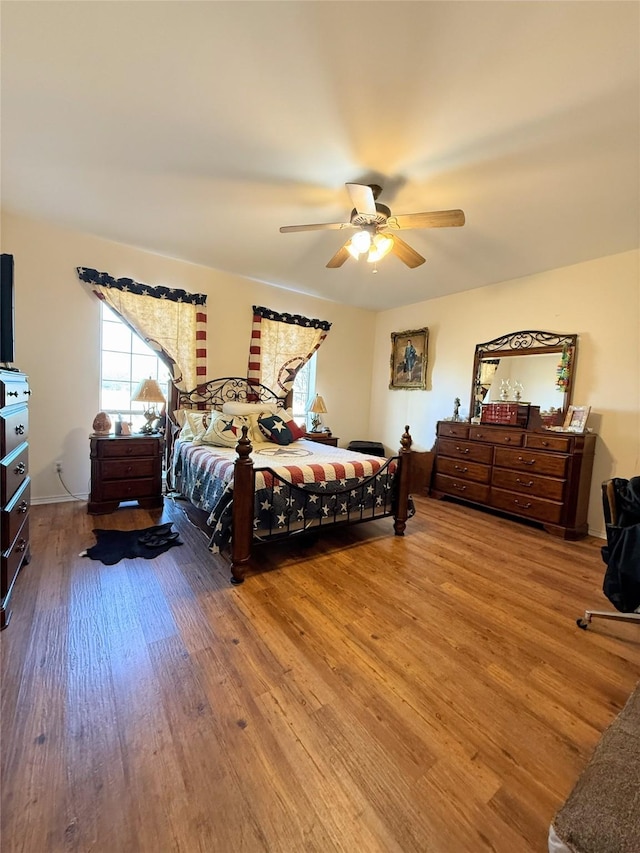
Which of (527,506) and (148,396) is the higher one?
(148,396)

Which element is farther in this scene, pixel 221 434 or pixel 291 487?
pixel 221 434

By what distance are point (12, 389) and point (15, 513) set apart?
0.68m

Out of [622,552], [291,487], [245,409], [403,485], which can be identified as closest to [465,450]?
[403,485]

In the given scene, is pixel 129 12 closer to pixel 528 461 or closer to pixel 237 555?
pixel 237 555

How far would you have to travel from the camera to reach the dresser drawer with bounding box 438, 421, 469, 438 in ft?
13.7

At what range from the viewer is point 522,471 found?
3.63 meters

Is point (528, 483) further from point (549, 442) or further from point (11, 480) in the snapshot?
point (11, 480)

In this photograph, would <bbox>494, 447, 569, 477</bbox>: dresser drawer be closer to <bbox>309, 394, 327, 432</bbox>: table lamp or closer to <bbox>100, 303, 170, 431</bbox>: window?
<bbox>309, 394, 327, 432</bbox>: table lamp

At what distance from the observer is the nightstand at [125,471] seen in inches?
129

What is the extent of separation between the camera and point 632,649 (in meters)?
1.82

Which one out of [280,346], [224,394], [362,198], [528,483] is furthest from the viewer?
[280,346]

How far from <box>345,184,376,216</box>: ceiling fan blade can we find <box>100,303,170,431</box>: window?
2.82 meters

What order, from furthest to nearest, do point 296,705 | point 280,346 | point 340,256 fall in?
point 280,346, point 340,256, point 296,705

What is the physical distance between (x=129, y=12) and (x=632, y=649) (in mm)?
3822
